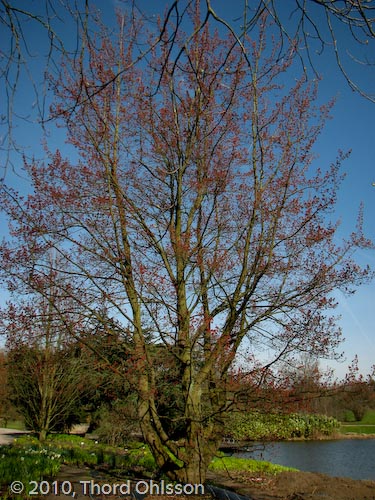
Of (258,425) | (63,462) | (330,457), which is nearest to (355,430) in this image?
(330,457)

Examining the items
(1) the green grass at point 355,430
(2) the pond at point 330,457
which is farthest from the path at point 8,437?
(1) the green grass at point 355,430

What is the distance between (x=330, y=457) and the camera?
16172 mm

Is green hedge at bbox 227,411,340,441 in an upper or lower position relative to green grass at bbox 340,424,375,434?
upper

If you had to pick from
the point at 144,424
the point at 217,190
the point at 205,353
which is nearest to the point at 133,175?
the point at 217,190

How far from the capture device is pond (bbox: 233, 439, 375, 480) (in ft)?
43.4

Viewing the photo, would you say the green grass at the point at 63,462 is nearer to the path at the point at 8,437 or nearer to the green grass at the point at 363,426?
the path at the point at 8,437

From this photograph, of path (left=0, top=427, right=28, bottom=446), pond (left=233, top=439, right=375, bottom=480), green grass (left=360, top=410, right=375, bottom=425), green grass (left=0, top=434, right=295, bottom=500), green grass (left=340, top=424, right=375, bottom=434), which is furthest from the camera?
green grass (left=360, top=410, right=375, bottom=425)

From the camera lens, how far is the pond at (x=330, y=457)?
13.2 metres

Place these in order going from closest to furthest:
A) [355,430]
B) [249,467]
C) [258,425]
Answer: [258,425]
[249,467]
[355,430]

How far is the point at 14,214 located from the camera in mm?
6043

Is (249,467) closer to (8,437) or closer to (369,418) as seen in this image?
(8,437)

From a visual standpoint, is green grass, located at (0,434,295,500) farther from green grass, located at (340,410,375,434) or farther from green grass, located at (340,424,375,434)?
green grass, located at (340,410,375,434)

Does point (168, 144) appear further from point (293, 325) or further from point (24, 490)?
point (24, 490)

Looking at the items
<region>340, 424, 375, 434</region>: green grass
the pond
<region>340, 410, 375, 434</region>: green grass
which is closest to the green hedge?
the pond
